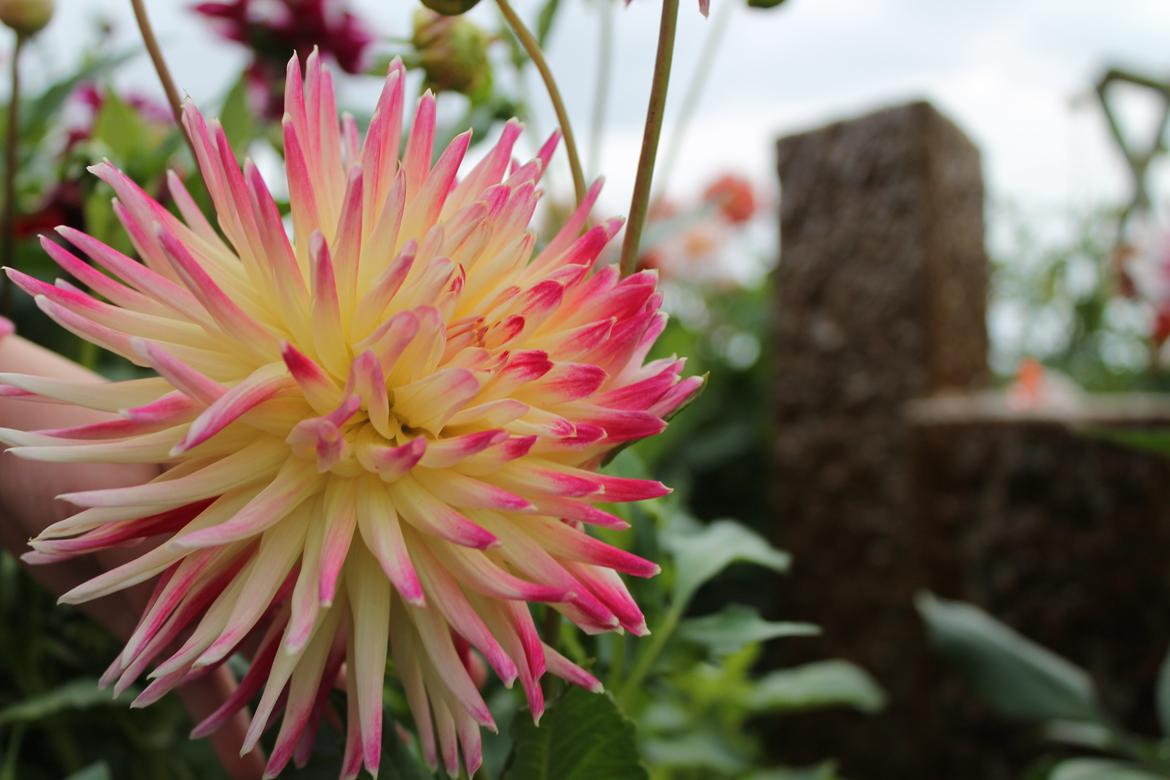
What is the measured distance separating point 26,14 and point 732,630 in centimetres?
44

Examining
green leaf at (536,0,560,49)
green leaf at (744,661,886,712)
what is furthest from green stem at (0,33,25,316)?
green leaf at (744,661,886,712)

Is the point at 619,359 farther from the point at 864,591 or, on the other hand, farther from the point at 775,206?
the point at 775,206

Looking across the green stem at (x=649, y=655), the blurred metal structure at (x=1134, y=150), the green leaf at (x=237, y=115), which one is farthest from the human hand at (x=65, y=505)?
the blurred metal structure at (x=1134, y=150)

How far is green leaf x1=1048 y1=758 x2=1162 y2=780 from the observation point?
562 mm

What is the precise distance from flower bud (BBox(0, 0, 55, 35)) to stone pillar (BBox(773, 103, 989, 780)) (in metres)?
1.46

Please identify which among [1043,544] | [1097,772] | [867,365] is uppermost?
[867,365]

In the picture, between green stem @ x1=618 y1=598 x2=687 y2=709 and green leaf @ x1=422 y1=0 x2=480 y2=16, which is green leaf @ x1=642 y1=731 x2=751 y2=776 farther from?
green leaf @ x1=422 y1=0 x2=480 y2=16

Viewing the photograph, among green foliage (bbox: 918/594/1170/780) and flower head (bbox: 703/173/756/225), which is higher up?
flower head (bbox: 703/173/756/225)

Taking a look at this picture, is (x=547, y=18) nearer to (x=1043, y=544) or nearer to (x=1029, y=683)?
(x=1029, y=683)

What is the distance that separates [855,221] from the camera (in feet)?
5.77

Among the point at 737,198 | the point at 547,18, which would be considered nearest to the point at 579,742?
the point at 547,18

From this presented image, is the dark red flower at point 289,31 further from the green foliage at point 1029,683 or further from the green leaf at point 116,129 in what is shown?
the green foliage at point 1029,683

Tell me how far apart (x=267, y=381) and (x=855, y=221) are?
5.55 feet

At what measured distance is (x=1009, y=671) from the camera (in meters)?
0.69
